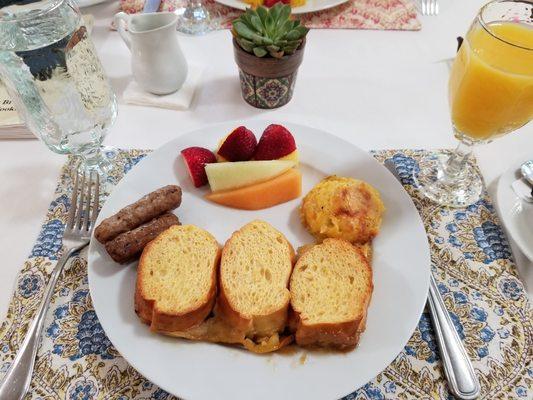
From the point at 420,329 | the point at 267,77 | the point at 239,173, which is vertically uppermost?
the point at 267,77

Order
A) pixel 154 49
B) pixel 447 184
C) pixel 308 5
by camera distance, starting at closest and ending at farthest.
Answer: pixel 447 184 < pixel 154 49 < pixel 308 5

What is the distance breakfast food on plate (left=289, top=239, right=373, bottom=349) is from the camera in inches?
36.5

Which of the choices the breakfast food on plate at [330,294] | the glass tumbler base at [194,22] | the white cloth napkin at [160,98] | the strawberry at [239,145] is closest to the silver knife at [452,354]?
the breakfast food on plate at [330,294]

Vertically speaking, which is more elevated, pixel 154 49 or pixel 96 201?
pixel 154 49

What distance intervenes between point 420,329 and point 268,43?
3.18 ft

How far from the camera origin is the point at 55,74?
46.1 inches

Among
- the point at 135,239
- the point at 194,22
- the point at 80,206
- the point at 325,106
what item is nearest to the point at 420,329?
the point at 135,239

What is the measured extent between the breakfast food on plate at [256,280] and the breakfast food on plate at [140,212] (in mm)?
212

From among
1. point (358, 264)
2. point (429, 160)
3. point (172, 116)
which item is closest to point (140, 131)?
point (172, 116)

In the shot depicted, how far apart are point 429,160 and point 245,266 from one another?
2.54ft

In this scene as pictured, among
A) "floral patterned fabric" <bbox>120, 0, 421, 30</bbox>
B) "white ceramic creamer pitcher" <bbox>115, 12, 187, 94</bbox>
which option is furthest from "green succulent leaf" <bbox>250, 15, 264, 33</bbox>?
"floral patterned fabric" <bbox>120, 0, 421, 30</bbox>

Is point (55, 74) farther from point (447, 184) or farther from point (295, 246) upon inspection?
point (447, 184)

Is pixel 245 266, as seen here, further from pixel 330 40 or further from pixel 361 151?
pixel 330 40

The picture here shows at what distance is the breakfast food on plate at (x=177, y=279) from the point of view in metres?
0.94
